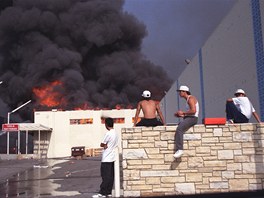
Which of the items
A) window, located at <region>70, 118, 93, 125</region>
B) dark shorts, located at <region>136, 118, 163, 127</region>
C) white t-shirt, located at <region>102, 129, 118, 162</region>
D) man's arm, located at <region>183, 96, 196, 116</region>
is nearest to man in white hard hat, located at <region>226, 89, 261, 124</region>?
man's arm, located at <region>183, 96, 196, 116</region>

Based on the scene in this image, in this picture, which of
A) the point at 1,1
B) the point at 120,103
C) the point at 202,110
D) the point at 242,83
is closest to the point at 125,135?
the point at 242,83

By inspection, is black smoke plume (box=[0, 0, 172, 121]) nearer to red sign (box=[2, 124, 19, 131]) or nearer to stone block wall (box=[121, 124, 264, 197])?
red sign (box=[2, 124, 19, 131])

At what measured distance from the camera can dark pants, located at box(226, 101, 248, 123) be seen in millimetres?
6336

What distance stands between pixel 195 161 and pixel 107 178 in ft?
4.93

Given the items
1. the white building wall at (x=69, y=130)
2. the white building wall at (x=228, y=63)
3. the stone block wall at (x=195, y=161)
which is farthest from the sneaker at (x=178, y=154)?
the white building wall at (x=69, y=130)

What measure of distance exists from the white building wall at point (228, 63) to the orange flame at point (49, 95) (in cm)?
3724

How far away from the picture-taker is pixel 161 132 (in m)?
5.98

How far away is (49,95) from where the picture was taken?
171 feet

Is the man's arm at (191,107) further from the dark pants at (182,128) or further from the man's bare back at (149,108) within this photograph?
the man's bare back at (149,108)

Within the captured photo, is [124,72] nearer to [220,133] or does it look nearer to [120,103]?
[120,103]

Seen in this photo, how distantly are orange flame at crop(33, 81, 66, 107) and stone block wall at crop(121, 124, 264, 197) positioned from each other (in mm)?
46446

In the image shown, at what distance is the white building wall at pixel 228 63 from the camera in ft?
31.3

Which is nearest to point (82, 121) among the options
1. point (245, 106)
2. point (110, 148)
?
point (110, 148)

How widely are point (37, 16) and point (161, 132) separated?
50289 millimetres
